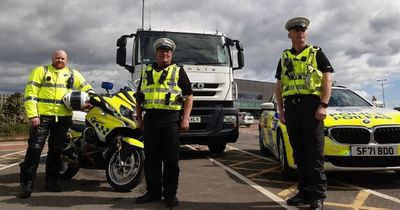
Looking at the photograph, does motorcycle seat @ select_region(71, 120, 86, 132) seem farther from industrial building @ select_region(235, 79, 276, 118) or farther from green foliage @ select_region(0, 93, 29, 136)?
industrial building @ select_region(235, 79, 276, 118)

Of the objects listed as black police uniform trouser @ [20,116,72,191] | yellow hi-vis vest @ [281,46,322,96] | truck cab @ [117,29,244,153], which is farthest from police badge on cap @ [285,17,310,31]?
truck cab @ [117,29,244,153]

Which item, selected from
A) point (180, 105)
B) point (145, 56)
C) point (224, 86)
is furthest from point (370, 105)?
point (145, 56)

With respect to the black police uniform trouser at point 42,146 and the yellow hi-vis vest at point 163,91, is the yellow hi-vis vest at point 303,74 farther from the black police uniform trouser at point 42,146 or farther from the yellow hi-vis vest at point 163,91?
the black police uniform trouser at point 42,146

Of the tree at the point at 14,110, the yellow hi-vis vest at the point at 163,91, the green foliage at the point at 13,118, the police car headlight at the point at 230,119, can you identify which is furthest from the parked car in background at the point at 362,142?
the tree at the point at 14,110

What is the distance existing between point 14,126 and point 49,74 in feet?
63.8

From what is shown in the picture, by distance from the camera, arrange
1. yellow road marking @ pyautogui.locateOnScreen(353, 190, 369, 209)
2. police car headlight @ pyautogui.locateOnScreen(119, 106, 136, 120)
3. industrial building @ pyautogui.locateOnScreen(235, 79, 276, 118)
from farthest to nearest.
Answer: industrial building @ pyautogui.locateOnScreen(235, 79, 276, 118) < police car headlight @ pyautogui.locateOnScreen(119, 106, 136, 120) < yellow road marking @ pyautogui.locateOnScreen(353, 190, 369, 209)

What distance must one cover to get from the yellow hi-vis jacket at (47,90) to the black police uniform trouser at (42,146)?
0.11m

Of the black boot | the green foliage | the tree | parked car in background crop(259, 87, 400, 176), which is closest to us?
the black boot

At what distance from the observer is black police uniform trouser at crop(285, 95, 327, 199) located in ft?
15.0

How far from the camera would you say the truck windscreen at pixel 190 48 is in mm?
9559

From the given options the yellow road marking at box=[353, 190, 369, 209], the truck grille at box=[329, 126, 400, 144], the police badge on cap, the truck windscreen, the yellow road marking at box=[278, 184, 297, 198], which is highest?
the truck windscreen

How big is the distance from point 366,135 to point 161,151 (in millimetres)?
2701

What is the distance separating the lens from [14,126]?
23594 millimetres

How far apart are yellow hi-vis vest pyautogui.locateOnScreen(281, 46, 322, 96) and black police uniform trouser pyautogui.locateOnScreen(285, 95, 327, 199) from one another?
0.25 ft
